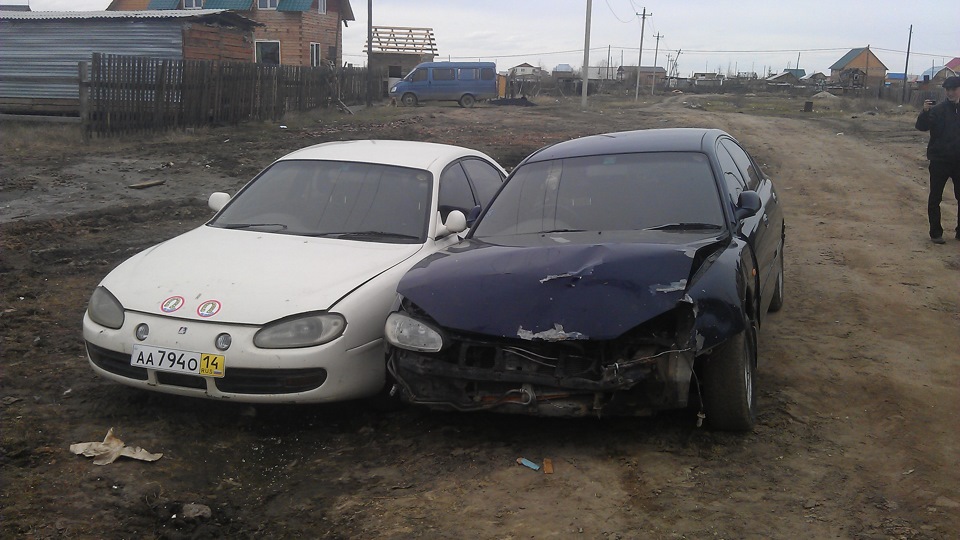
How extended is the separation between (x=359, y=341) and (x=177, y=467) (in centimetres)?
106

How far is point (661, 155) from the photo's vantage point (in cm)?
546

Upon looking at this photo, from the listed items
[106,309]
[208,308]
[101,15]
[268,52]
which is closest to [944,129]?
[208,308]

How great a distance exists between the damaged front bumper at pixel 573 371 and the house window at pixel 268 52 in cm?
3637

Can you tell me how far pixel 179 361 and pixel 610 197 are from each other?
262 cm

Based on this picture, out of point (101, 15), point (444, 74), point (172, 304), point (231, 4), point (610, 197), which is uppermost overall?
point (231, 4)

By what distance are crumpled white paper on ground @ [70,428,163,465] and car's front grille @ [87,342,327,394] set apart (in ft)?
1.21

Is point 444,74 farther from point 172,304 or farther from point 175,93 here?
point 172,304

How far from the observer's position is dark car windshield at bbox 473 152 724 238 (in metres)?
4.94

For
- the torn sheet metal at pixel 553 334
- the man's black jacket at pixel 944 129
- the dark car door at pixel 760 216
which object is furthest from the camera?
the man's black jacket at pixel 944 129

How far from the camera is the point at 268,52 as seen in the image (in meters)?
38.2

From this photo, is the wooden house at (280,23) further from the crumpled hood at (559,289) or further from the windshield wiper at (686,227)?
the crumpled hood at (559,289)

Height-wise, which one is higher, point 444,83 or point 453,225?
point 444,83

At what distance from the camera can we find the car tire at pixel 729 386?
13.1 feet

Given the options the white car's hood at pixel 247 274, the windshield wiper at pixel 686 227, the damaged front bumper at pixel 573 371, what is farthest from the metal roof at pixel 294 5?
the damaged front bumper at pixel 573 371
